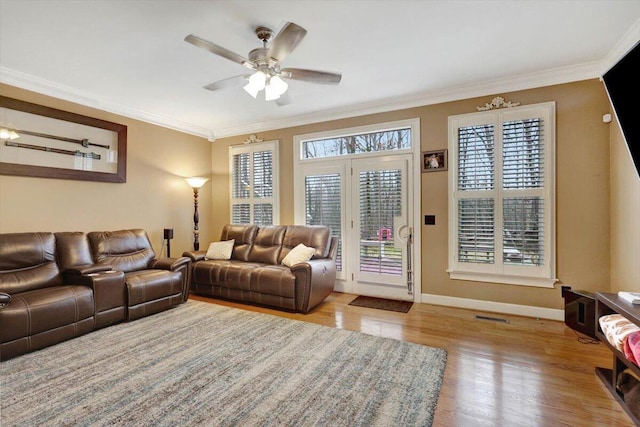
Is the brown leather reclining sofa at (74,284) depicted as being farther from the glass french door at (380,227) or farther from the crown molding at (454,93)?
the crown molding at (454,93)

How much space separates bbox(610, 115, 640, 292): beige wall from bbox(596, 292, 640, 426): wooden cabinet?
80cm

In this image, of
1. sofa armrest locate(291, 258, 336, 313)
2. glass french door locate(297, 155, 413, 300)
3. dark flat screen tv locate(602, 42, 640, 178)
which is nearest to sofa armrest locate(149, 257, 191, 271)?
sofa armrest locate(291, 258, 336, 313)

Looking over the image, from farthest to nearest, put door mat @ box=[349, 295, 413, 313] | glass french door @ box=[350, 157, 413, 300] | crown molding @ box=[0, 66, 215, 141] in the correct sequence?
glass french door @ box=[350, 157, 413, 300] → door mat @ box=[349, 295, 413, 313] → crown molding @ box=[0, 66, 215, 141]

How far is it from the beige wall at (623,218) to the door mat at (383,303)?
207 cm

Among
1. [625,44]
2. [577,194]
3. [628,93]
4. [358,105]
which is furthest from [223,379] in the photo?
[625,44]

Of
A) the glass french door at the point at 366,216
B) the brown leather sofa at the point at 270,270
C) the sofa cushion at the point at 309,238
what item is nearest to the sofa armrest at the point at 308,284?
the brown leather sofa at the point at 270,270

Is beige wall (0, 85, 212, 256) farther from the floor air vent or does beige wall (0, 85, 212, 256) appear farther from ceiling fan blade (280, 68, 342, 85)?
the floor air vent

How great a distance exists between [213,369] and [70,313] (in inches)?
61.6

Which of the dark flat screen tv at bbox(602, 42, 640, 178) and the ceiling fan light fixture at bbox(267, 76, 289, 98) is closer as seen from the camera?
the dark flat screen tv at bbox(602, 42, 640, 178)

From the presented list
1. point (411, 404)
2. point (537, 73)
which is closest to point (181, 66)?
point (411, 404)

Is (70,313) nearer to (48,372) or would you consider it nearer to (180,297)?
(48,372)

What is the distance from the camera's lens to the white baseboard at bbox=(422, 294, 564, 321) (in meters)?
3.32

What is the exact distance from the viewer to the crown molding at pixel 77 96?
10.6 ft

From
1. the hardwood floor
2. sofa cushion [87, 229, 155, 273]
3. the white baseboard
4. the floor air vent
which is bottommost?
the hardwood floor
